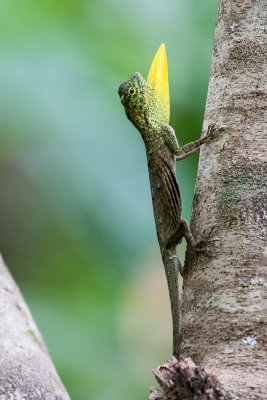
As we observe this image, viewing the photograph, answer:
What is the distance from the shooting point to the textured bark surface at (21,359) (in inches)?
86.6

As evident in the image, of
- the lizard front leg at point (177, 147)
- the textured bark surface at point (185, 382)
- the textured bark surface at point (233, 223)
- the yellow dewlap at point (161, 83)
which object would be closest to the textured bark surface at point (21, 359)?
the textured bark surface at point (233, 223)

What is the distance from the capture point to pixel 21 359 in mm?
2375

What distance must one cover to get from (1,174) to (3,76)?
32.6 inches

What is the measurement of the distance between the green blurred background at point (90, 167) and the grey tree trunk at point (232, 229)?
7.04 ft

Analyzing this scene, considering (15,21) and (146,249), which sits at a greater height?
(15,21)

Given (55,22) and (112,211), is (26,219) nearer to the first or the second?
(112,211)

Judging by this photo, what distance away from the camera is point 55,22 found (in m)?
5.27

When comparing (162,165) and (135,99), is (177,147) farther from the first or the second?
(135,99)

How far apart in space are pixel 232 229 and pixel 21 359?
39.9 inches

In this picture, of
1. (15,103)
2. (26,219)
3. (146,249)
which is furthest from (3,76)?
(146,249)

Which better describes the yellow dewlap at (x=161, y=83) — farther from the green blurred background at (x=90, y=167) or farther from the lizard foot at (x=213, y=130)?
the green blurred background at (x=90, y=167)

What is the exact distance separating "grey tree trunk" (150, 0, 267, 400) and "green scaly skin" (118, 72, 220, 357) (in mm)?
417

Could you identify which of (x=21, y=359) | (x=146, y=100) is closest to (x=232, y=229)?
(x=21, y=359)

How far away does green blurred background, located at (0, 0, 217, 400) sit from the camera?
453 centimetres
